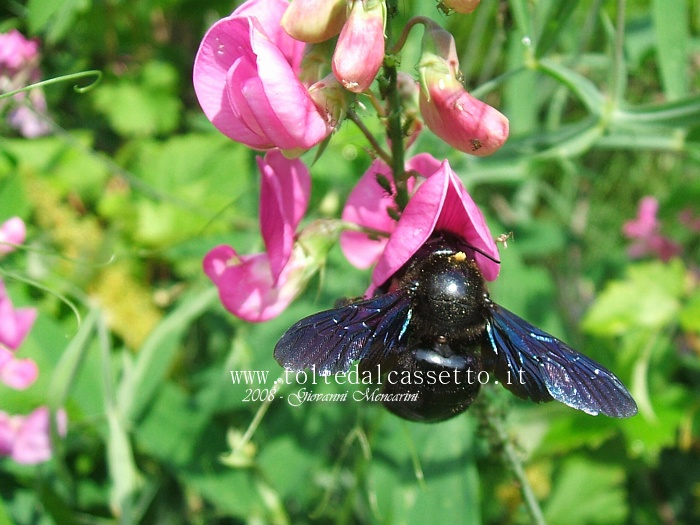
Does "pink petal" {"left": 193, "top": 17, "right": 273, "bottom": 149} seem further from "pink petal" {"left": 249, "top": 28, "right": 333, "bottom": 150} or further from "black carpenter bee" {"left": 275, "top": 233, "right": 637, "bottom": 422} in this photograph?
"black carpenter bee" {"left": 275, "top": 233, "right": 637, "bottom": 422}

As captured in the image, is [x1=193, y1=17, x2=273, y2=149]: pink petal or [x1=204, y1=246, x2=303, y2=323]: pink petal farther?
[x1=204, y1=246, x2=303, y2=323]: pink petal

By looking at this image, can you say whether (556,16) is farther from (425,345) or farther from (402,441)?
(402,441)

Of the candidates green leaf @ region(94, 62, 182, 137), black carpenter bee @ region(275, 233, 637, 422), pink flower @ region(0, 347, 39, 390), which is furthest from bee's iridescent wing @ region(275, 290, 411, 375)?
green leaf @ region(94, 62, 182, 137)

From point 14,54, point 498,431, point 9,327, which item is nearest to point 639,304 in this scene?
point 498,431

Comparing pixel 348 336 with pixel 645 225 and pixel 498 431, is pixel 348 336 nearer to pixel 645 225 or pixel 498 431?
pixel 498 431

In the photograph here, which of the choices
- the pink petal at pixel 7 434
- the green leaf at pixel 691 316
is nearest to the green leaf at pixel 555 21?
the green leaf at pixel 691 316
